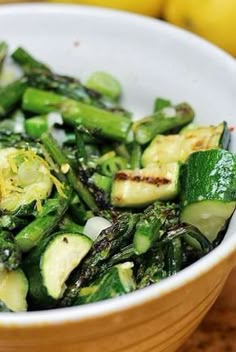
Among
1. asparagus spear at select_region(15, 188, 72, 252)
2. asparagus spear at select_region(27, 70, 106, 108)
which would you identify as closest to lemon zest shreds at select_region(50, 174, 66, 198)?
asparagus spear at select_region(15, 188, 72, 252)

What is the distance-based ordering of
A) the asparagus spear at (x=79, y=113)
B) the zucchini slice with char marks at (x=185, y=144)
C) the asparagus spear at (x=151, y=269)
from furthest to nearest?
the asparagus spear at (x=79, y=113), the zucchini slice with char marks at (x=185, y=144), the asparagus spear at (x=151, y=269)

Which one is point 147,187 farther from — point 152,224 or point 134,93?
point 134,93

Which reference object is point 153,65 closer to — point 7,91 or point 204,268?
point 7,91

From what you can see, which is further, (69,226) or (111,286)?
(69,226)

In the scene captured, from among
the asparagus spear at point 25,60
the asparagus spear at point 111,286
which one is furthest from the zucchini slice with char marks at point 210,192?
the asparagus spear at point 25,60

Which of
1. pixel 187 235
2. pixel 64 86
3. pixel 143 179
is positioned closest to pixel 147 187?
pixel 143 179

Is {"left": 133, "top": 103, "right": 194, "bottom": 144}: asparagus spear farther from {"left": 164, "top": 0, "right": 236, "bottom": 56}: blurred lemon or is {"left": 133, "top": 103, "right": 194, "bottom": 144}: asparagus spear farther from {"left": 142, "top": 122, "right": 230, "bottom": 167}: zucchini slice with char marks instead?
{"left": 164, "top": 0, "right": 236, "bottom": 56}: blurred lemon

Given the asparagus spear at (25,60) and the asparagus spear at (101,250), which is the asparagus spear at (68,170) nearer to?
the asparagus spear at (101,250)
